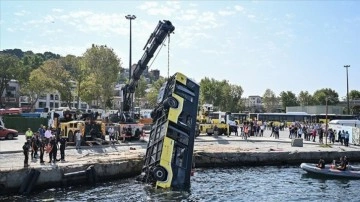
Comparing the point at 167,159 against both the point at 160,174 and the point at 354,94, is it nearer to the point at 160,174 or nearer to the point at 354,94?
the point at 160,174

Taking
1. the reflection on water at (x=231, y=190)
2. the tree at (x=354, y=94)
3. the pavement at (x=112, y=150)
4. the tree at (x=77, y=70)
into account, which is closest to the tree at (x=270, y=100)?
the tree at (x=354, y=94)

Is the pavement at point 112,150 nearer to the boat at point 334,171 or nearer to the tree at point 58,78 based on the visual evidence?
the boat at point 334,171

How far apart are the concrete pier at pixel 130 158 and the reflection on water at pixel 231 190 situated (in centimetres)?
101

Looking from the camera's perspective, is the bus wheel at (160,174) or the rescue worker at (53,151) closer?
the bus wheel at (160,174)

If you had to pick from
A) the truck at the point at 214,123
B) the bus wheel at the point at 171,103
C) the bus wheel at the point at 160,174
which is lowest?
the bus wheel at the point at 160,174

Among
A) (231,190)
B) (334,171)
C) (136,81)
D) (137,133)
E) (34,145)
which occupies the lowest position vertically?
(231,190)

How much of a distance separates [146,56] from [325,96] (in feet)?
358

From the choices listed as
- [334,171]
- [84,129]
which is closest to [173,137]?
[334,171]

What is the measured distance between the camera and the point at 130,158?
30812 millimetres

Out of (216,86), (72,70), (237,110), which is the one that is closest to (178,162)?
(72,70)

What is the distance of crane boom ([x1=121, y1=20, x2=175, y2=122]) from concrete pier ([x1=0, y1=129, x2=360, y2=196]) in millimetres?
7423

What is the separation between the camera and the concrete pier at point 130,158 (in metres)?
24.8

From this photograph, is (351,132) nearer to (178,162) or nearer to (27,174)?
(178,162)

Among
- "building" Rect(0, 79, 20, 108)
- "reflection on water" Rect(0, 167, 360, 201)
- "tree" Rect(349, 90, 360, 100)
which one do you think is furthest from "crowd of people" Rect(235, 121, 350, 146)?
Answer: "tree" Rect(349, 90, 360, 100)
